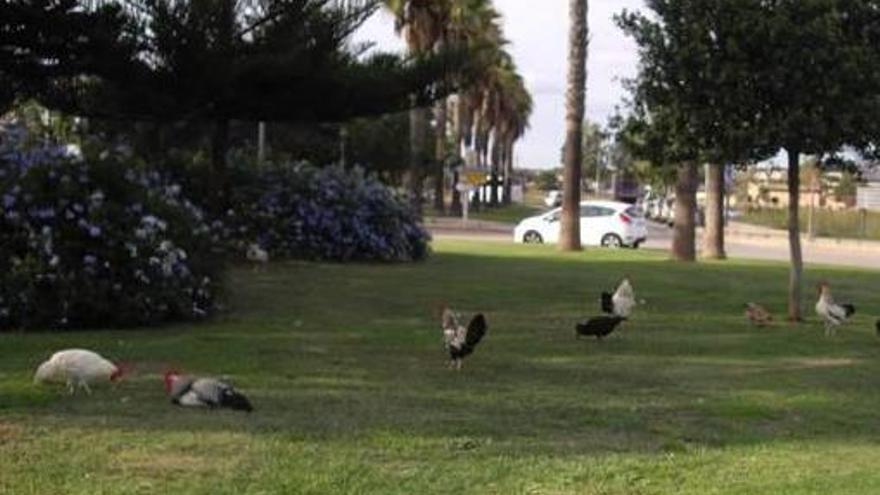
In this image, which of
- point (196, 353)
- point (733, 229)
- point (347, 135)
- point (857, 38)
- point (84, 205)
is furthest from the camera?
point (733, 229)

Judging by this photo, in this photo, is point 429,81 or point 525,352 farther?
point 429,81

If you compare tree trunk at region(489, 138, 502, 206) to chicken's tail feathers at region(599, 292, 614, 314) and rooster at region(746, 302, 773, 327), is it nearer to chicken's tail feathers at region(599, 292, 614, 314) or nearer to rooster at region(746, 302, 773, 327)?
rooster at region(746, 302, 773, 327)

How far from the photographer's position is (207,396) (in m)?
8.20

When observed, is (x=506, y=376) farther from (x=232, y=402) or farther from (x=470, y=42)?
(x=470, y=42)

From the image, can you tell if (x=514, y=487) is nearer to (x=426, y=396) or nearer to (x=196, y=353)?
(x=426, y=396)

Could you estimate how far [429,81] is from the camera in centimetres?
2078

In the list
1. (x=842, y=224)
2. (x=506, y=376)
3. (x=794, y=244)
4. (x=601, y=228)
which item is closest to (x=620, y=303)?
(x=794, y=244)

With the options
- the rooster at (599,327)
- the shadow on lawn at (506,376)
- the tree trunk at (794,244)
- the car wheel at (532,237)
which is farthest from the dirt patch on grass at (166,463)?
the car wheel at (532,237)

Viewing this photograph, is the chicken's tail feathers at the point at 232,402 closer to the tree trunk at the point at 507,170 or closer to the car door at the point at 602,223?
the car door at the point at 602,223

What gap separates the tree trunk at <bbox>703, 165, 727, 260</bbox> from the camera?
95.8ft

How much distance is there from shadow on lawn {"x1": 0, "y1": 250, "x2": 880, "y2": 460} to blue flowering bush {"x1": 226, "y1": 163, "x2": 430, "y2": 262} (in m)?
4.78

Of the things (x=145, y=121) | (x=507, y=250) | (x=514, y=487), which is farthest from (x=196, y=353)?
(x=507, y=250)

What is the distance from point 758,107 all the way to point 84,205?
6.87 meters

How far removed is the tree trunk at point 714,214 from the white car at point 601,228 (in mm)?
9887
